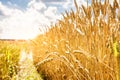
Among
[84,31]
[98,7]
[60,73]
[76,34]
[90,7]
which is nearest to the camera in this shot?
[98,7]

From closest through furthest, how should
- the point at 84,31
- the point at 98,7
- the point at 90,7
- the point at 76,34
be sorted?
1. the point at 98,7
2. the point at 90,7
3. the point at 84,31
4. the point at 76,34

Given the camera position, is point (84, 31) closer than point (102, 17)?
No

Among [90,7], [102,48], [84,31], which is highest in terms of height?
[90,7]

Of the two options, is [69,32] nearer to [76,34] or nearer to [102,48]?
[76,34]

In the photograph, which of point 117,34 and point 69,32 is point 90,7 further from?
point 69,32

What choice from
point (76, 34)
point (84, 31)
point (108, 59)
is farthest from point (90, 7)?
point (76, 34)

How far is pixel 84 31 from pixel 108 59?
0.42 metres

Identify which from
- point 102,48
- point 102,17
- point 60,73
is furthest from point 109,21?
point 60,73

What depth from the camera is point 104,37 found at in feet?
6.61

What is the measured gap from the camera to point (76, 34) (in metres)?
3.22

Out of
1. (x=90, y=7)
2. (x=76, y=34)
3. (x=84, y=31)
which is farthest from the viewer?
(x=76, y=34)

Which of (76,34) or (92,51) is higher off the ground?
(76,34)

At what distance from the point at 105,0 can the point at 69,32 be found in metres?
1.46

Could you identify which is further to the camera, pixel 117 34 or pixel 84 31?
pixel 84 31
